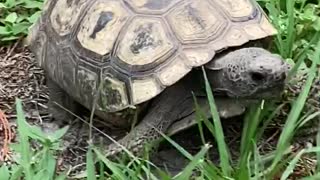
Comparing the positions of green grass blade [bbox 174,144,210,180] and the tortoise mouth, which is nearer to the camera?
green grass blade [bbox 174,144,210,180]

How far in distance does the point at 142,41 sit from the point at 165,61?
114mm

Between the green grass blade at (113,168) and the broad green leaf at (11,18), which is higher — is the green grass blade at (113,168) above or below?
above

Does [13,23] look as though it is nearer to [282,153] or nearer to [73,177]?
[73,177]

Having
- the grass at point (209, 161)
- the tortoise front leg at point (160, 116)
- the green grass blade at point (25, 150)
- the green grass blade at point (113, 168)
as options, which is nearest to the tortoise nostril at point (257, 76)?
the grass at point (209, 161)

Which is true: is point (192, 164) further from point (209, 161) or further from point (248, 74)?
point (248, 74)

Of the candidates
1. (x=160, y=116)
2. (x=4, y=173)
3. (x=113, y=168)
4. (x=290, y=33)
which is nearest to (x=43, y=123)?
(x=160, y=116)

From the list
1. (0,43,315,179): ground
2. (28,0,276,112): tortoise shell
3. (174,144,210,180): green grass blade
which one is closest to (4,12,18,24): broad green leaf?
(0,43,315,179): ground

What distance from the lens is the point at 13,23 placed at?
13.4 ft

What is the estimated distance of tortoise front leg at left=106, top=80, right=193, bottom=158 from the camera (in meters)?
3.20

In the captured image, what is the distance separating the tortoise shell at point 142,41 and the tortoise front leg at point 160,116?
93mm

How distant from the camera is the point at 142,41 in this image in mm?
3164

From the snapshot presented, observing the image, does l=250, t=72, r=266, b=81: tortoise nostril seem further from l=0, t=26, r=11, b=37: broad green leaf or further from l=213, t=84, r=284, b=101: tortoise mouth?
l=0, t=26, r=11, b=37: broad green leaf

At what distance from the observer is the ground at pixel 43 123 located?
3.27m

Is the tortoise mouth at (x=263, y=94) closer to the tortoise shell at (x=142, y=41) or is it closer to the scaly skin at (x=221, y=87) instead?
the scaly skin at (x=221, y=87)
